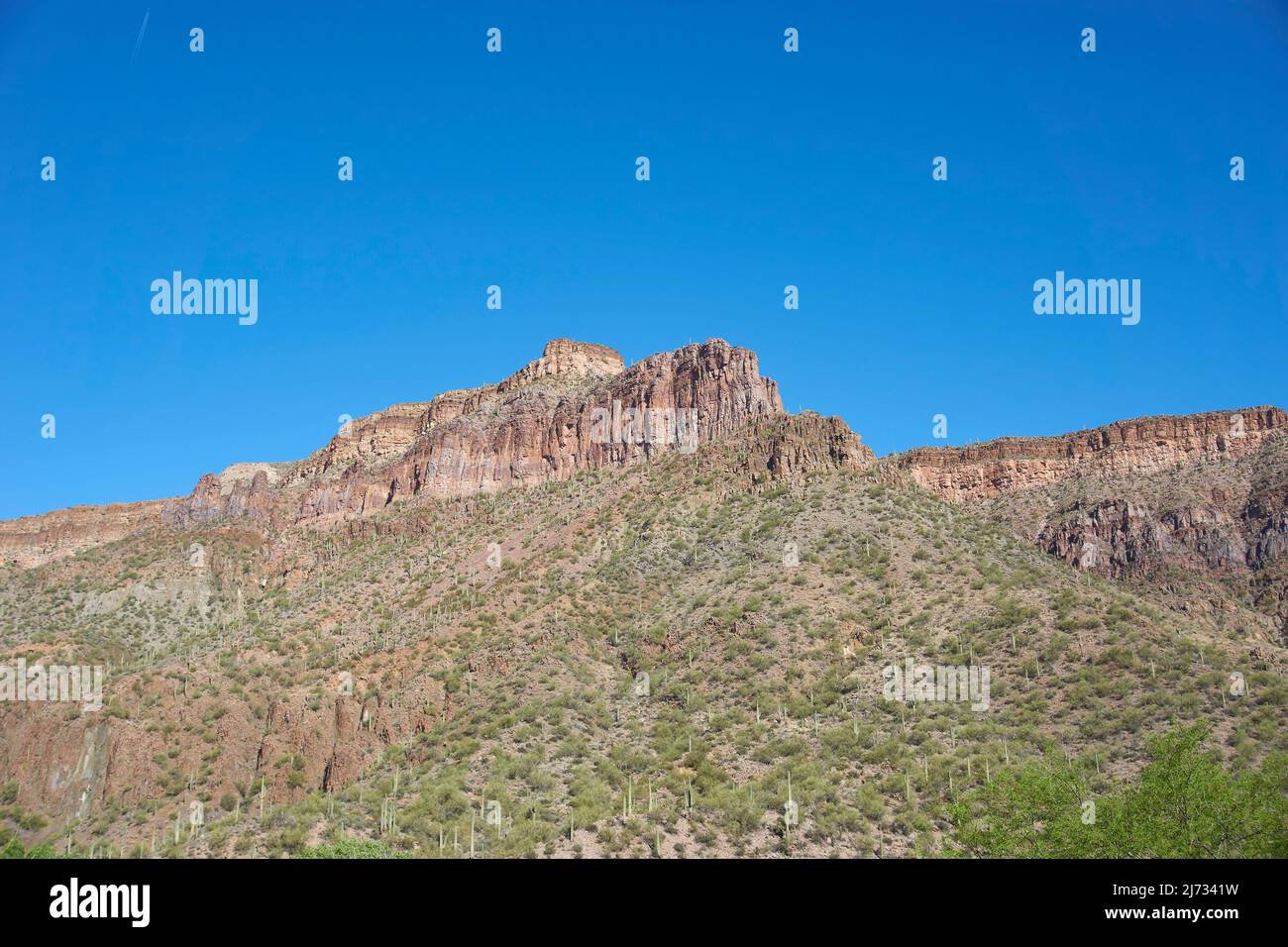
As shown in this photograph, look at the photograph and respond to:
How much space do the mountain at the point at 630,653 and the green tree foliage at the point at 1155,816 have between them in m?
6.58

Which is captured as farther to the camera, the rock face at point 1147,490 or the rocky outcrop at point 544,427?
the rock face at point 1147,490

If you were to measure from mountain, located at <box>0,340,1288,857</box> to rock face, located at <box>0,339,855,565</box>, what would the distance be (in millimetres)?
465

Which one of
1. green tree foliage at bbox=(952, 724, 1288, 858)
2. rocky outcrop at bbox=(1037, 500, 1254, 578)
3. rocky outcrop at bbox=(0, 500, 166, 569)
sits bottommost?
green tree foliage at bbox=(952, 724, 1288, 858)

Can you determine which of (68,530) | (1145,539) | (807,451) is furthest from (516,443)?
(68,530)

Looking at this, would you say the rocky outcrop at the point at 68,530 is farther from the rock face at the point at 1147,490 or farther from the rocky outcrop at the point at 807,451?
the rock face at the point at 1147,490

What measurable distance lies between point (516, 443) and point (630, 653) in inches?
1803

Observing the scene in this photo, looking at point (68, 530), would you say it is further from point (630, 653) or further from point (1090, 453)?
point (1090, 453)

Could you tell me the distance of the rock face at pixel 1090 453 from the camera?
104688 millimetres

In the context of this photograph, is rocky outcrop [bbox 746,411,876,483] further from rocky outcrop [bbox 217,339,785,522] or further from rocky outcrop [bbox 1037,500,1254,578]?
rocky outcrop [bbox 1037,500,1254,578]

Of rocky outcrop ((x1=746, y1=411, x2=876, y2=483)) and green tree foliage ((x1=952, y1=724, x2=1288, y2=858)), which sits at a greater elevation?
rocky outcrop ((x1=746, y1=411, x2=876, y2=483))

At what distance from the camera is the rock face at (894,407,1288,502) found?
104688 millimetres

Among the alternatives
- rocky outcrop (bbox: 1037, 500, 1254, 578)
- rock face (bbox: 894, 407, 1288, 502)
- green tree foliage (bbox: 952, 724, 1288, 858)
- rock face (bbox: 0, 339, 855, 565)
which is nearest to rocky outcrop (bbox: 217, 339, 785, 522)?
rock face (bbox: 0, 339, 855, 565)

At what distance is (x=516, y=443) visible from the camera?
300 ft

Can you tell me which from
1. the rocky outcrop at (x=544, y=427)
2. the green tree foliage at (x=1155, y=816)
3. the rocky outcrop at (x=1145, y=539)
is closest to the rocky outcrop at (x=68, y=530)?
the rocky outcrop at (x=544, y=427)
